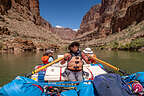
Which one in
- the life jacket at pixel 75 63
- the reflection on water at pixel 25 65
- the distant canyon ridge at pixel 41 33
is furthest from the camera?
the distant canyon ridge at pixel 41 33

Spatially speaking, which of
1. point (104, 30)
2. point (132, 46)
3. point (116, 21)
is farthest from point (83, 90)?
point (104, 30)

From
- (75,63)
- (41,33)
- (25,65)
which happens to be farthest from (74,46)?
(41,33)

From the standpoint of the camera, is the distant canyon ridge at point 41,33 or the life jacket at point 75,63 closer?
the life jacket at point 75,63

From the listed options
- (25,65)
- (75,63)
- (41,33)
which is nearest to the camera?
(75,63)

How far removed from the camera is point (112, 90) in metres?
1.84

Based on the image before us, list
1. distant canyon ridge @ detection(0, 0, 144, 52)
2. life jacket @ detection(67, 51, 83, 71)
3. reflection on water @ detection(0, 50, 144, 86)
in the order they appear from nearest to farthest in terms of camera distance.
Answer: life jacket @ detection(67, 51, 83, 71) < reflection on water @ detection(0, 50, 144, 86) < distant canyon ridge @ detection(0, 0, 144, 52)

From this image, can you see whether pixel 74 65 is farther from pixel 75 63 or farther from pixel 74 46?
pixel 74 46

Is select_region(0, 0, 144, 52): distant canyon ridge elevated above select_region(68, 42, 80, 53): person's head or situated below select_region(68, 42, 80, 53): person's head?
above

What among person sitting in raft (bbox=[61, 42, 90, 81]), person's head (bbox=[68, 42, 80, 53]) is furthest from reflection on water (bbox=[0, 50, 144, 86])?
person's head (bbox=[68, 42, 80, 53])

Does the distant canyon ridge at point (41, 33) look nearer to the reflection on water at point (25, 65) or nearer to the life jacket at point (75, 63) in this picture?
the reflection on water at point (25, 65)

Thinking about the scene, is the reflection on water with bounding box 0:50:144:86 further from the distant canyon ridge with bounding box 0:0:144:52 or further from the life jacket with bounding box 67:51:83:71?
the distant canyon ridge with bounding box 0:0:144:52

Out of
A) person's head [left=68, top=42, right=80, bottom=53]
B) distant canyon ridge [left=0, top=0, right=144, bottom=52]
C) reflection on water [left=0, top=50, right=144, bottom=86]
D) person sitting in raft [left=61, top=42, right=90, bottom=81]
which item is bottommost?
reflection on water [left=0, top=50, right=144, bottom=86]

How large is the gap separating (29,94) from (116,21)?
→ 4762 cm

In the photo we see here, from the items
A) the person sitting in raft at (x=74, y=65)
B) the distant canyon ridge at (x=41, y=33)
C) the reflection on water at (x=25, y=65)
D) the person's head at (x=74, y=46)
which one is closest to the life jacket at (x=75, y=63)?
the person sitting in raft at (x=74, y=65)
